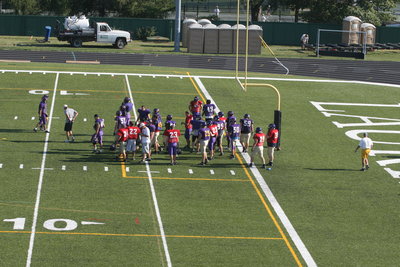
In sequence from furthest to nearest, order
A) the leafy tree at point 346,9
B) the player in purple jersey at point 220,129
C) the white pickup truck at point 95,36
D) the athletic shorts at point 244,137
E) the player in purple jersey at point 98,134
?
the leafy tree at point 346,9 → the white pickup truck at point 95,36 → the athletic shorts at point 244,137 → the player in purple jersey at point 220,129 → the player in purple jersey at point 98,134

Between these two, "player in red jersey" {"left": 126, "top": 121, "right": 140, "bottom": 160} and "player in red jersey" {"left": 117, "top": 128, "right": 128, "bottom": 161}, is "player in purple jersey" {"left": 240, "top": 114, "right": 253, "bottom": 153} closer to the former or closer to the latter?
"player in red jersey" {"left": 126, "top": 121, "right": 140, "bottom": 160}

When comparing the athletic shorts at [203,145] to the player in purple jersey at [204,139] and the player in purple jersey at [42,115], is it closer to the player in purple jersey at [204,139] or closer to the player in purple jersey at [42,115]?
the player in purple jersey at [204,139]

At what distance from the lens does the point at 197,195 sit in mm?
27375

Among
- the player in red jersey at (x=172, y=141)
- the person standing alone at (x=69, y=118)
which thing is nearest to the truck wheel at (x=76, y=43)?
the person standing alone at (x=69, y=118)

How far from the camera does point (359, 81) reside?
5356 centimetres

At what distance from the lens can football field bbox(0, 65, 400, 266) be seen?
22.2 m

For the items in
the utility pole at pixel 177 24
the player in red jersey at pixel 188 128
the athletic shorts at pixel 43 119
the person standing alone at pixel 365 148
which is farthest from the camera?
the utility pole at pixel 177 24

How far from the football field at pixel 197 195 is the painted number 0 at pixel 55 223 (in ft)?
0.19

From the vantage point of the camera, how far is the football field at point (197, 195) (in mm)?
22156

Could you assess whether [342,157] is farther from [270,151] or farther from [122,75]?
[122,75]

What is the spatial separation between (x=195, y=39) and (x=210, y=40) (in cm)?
120

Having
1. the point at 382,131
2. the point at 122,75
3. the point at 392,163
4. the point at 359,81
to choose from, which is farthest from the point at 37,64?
A: the point at 392,163

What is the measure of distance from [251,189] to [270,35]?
50099 mm

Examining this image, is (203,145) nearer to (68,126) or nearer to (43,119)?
(68,126)
